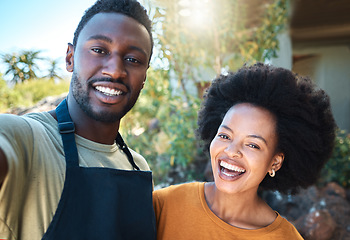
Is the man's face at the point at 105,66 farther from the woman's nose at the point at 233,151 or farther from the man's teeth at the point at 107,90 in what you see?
the woman's nose at the point at 233,151

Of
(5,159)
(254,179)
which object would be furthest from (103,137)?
(254,179)

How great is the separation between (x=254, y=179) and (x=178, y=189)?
1.53ft

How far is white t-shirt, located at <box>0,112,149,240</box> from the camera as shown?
1.02m

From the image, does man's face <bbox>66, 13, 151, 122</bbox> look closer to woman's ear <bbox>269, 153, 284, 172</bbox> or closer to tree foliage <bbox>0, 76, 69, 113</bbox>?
woman's ear <bbox>269, 153, 284, 172</bbox>

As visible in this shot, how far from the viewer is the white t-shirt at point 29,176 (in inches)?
40.0

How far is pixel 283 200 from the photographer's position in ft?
13.5

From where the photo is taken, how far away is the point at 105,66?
1430mm

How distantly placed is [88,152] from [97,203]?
0.24 meters

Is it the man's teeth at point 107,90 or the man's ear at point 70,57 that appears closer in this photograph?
the man's teeth at point 107,90

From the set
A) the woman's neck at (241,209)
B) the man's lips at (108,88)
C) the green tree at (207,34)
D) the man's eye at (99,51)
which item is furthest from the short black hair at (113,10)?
the green tree at (207,34)

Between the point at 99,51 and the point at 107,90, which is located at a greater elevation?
the point at 99,51

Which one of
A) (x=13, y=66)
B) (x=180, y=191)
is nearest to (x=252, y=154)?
(x=180, y=191)

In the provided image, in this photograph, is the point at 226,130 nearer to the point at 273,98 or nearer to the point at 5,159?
the point at 273,98

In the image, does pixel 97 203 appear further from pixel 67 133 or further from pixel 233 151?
pixel 233 151
